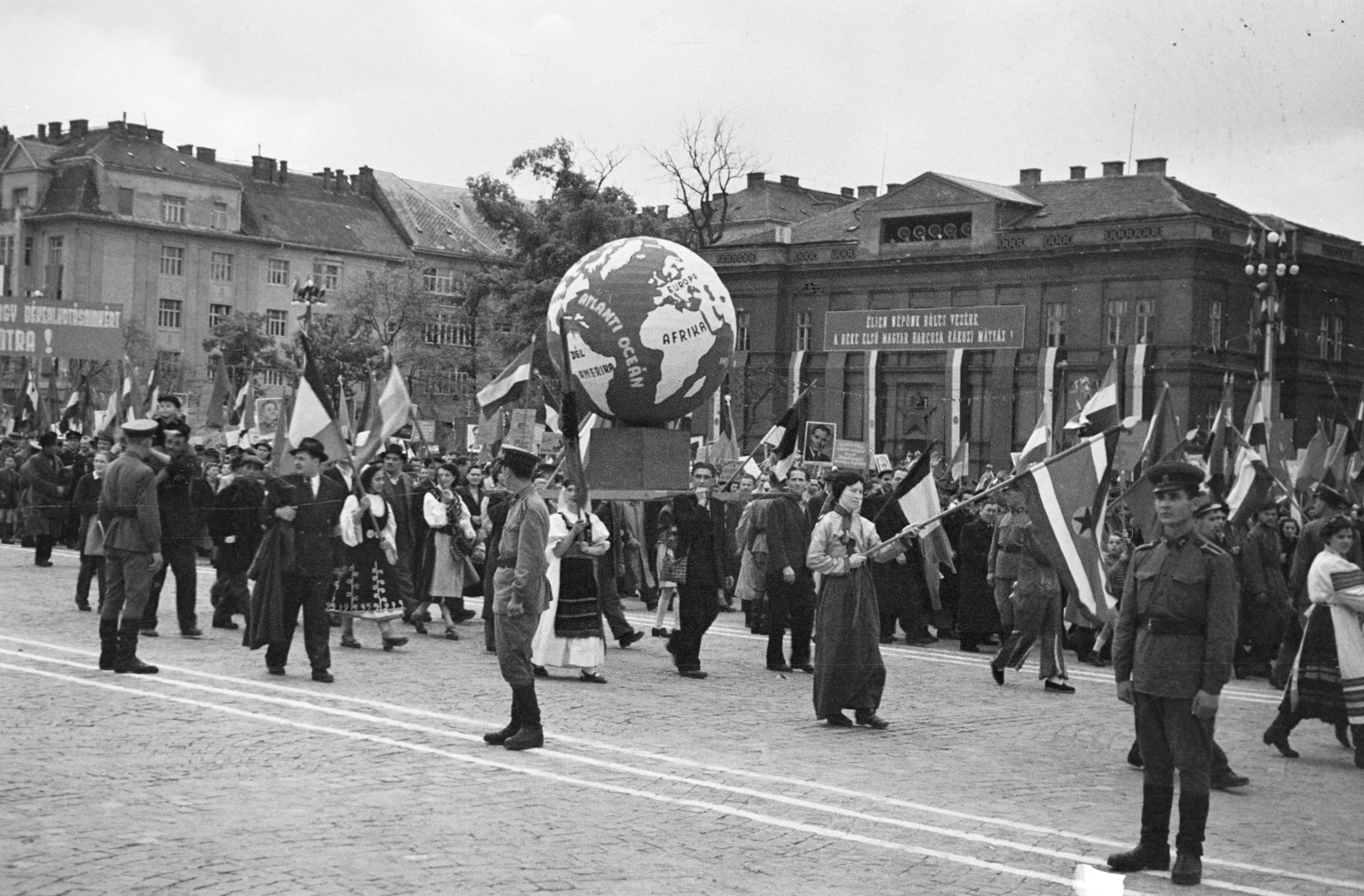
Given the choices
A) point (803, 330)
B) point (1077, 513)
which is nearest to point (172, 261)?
point (803, 330)

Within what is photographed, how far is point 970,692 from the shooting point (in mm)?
14930

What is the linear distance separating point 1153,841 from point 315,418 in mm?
8718

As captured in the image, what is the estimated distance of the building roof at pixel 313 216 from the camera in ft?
277

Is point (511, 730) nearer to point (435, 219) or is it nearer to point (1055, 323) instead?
point (1055, 323)

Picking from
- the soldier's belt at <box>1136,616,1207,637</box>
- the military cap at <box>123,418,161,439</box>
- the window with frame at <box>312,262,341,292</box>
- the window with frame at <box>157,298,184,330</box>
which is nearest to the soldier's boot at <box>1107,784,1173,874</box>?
the soldier's belt at <box>1136,616,1207,637</box>

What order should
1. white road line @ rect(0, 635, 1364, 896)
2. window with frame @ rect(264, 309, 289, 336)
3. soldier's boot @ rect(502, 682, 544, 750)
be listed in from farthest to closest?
window with frame @ rect(264, 309, 289, 336) → soldier's boot @ rect(502, 682, 544, 750) → white road line @ rect(0, 635, 1364, 896)

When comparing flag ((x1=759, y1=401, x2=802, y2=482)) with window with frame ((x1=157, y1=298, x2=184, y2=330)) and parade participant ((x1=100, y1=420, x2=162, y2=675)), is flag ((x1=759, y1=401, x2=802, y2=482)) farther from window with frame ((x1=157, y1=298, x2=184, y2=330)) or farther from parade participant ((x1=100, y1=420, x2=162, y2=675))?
window with frame ((x1=157, y1=298, x2=184, y2=330))

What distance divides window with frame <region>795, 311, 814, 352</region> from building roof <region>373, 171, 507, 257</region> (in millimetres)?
25989

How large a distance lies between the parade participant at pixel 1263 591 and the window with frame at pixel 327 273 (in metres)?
70.6

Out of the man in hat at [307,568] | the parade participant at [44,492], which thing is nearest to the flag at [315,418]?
the man in hat at [307,568]

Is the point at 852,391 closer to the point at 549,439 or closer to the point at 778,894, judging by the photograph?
the point at 549,439

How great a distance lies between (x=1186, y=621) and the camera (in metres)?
8.28

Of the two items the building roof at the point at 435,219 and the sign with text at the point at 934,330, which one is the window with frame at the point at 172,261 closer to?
the building roof at the point at 435,219

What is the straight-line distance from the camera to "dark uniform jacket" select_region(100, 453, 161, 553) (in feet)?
43.2
